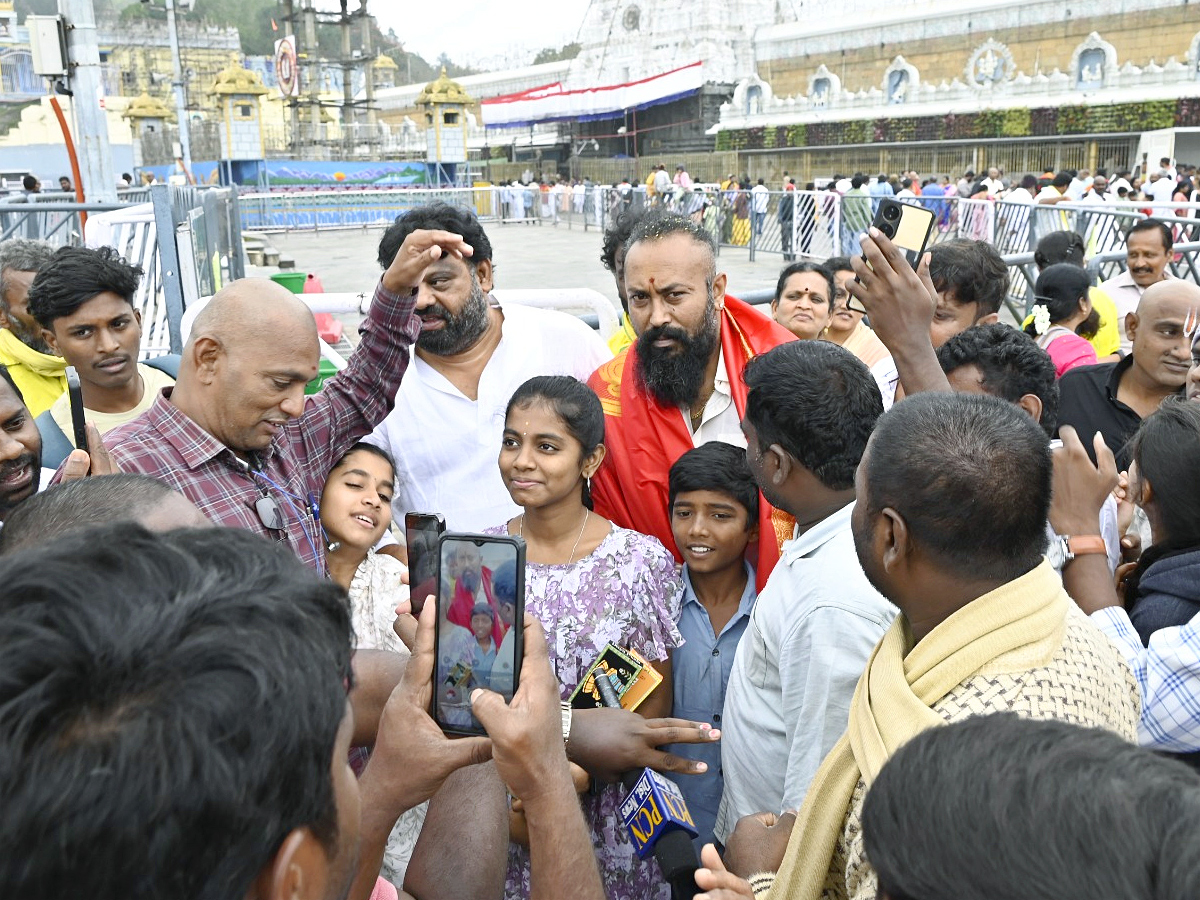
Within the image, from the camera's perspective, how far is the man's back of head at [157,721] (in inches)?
28.8

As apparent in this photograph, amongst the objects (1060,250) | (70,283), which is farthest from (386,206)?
(70,283)

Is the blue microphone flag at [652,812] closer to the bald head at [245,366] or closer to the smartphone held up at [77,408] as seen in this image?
the bald head at [245,366]

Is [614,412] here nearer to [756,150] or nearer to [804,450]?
[804,450]

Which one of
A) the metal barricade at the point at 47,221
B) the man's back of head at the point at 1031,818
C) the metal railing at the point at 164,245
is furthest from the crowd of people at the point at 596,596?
the metal barricade at the point at 47,221

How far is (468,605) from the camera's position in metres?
1.60

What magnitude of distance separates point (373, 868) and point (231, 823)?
69cm

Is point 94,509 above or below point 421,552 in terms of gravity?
above

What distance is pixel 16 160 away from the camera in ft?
120

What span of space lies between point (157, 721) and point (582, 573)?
5.80 ft

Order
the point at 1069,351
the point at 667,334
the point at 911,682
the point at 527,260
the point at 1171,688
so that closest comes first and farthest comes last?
1. the point at 911,682
2. the point at 1171,688
3. the point at 667,334
4. the point at 1069,351
5. the point at 527,260

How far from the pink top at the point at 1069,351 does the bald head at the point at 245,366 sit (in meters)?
3.44

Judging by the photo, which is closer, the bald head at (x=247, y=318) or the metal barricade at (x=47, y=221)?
the bald head at (x=247, y=318)

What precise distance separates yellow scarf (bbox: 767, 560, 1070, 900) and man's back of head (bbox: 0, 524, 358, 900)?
81cm

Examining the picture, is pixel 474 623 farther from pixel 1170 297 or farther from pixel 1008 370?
pixel 1170 297
